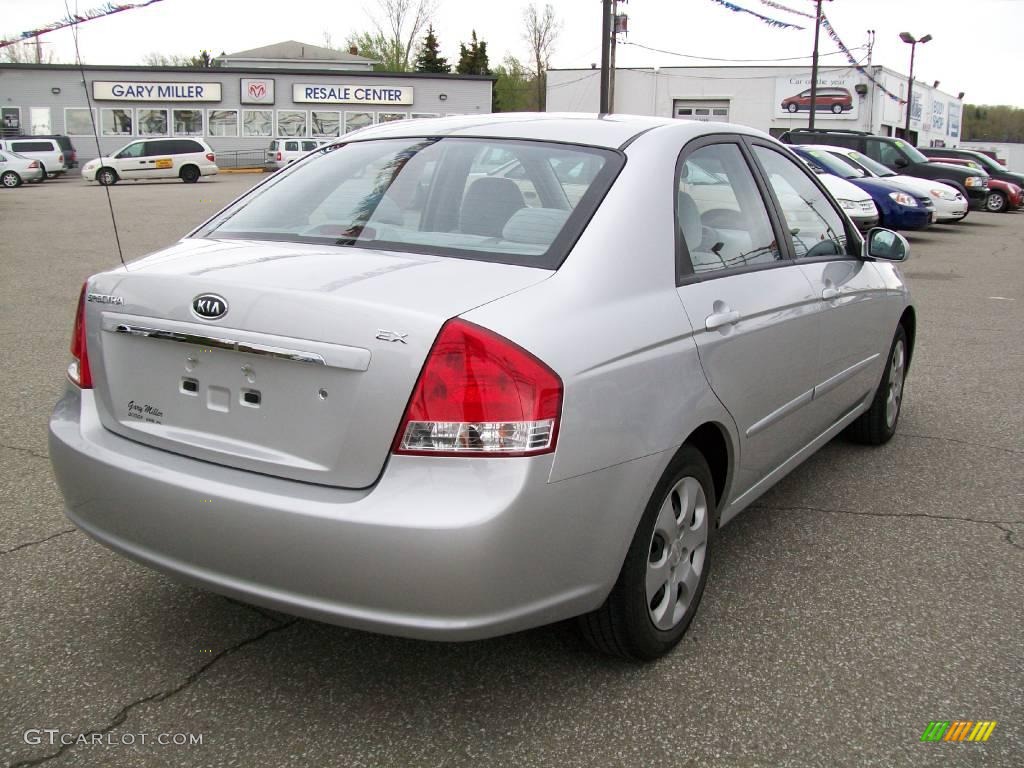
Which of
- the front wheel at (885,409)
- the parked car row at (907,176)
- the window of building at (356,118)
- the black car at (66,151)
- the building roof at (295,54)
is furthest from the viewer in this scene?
the building roof at (295,54)

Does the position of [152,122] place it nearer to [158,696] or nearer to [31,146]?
[31,146]

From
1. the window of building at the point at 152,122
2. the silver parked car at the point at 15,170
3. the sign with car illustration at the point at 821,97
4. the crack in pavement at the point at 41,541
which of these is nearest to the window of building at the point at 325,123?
the window of building at the point at 152,122

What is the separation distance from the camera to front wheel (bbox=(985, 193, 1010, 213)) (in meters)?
28.5

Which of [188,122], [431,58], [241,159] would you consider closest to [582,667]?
[241,159]

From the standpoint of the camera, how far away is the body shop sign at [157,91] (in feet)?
159

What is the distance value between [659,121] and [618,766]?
84.7 inches

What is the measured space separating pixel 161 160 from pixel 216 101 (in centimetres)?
1310

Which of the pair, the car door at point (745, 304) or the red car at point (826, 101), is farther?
the red car at point (826, 101)

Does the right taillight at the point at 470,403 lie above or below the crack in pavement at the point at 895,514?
above

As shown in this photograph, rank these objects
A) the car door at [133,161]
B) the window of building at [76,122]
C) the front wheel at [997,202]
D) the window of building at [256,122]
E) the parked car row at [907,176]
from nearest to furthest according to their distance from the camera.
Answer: the parked car row at [907,176], the front wheel at [997,202], the car door at [133,161], the window of building at [76,122], the window of building at [256,122]

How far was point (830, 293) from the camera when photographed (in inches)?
158

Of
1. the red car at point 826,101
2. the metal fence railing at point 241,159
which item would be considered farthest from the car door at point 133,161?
the red car at point 826,101

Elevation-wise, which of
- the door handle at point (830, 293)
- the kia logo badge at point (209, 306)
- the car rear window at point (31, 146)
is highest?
the kia logo badge at point (209, 306)

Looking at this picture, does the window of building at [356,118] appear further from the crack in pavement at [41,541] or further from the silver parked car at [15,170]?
the crack in pavement at [41,541]
